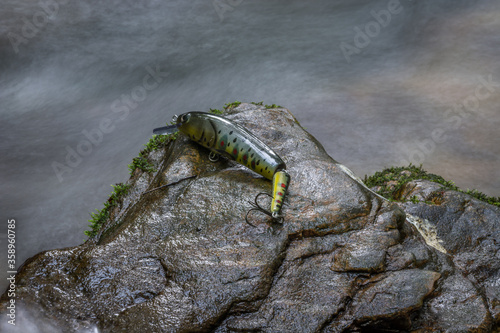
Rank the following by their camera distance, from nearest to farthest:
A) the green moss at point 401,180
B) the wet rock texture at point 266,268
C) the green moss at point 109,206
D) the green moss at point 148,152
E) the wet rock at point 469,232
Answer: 1. the wet rock texture at point 266,268
2. the wet rock at point 469,232
3. the green moss at point 109,206
4. the green moss at point 148,152
5. the green moss at point 401,180

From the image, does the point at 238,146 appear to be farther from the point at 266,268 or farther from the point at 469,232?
the point at 469,232

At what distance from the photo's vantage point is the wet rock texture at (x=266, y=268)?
3314 millimetres

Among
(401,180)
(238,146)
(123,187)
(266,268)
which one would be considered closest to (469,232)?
(401,180)

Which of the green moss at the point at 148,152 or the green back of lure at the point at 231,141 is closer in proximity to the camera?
the green back of lure at the point at 231,141

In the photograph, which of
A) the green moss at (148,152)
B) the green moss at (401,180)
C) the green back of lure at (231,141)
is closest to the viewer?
the green back of lure at (231,141)

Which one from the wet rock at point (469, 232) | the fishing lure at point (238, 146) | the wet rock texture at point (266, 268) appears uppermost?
the fishing lure at point (238, 146)

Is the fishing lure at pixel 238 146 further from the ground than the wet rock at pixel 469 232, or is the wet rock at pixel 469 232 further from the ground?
the fishing lure at pixel 238 146

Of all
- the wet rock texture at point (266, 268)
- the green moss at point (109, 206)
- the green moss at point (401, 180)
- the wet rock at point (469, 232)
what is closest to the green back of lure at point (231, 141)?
the wet rock texture at point (266, 268)

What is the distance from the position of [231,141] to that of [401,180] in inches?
108

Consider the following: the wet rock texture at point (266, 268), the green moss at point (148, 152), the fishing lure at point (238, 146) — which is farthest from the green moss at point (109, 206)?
the fishing lure at point (238, 146)

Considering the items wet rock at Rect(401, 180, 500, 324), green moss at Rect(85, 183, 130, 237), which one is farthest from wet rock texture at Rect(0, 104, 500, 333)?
green moss at Rect(85, 183, 130, 237)

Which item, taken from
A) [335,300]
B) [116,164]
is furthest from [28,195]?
[335,300]

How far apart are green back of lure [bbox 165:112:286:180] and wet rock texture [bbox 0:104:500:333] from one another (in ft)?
0.55

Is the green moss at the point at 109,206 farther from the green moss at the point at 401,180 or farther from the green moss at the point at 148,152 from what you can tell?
the green moss at the point at 401,180
